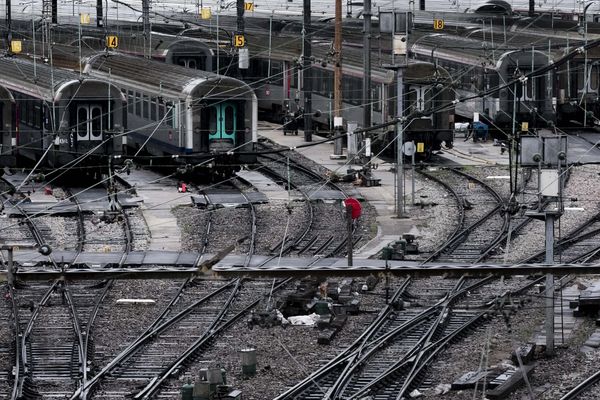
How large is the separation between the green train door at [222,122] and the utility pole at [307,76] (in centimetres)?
663

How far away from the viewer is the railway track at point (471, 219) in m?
25.5

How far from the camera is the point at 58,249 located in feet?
84.4

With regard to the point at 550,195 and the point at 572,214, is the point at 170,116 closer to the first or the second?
the point at 572,214

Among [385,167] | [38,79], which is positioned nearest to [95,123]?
[38,79]

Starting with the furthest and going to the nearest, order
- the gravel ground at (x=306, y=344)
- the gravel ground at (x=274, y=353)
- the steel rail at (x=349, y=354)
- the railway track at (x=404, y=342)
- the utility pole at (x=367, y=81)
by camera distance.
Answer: the utility pole at (x=367, y=81), the gravel ground at (x=306, y=344), the gravel ground at (x=274, y=353), the railway track at (x=404, y=342), the steel rail at (x=349, y=354)

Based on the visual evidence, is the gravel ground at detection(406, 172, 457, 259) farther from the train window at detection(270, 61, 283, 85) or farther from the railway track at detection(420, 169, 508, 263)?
the train window at detection(270, 61, 283, 85)

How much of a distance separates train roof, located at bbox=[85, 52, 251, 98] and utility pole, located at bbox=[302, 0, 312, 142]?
179 inches

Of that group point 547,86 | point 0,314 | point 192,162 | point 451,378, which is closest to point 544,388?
point 451,378

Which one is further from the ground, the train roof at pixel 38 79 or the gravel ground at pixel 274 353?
the train roof at pixel 38 79

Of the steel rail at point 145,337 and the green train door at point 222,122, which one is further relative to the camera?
the green train door at point 222,122

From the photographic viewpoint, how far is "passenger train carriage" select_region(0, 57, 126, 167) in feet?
107

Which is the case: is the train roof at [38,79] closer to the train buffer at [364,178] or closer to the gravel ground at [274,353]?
the train buffer at [364,178]

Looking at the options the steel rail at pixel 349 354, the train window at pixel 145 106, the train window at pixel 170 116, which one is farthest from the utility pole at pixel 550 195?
the train window at pixel 145 106

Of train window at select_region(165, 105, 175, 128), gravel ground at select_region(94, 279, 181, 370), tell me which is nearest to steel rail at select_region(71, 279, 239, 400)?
gravel ground at select_region(94, 279, 181, 370)
